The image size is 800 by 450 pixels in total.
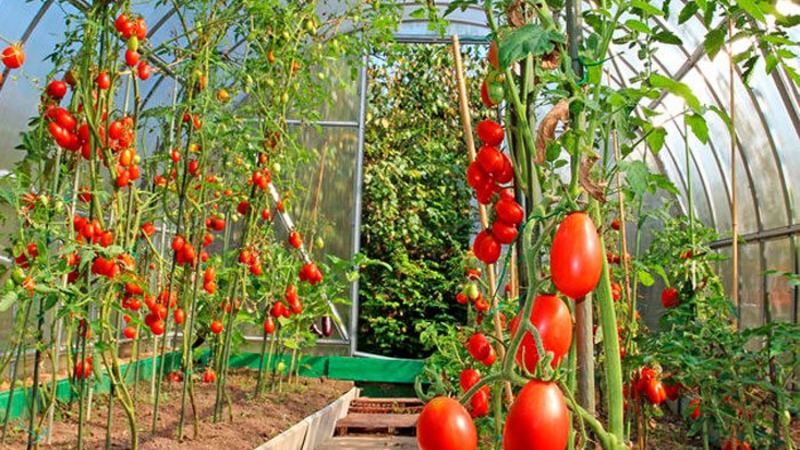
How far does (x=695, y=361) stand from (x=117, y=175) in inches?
71.9

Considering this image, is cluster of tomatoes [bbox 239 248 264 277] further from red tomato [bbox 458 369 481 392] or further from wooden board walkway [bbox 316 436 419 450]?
red tomato [bbox 458 369 481 392]

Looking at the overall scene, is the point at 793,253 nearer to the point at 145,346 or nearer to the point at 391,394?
the point at 391,394

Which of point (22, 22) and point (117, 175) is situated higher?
point (22, 22)

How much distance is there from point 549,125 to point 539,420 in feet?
1.37

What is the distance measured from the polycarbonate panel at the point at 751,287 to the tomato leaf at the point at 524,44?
399cm

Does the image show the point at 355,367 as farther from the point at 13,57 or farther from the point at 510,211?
the point at 510,211

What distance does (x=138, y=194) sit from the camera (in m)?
3.22

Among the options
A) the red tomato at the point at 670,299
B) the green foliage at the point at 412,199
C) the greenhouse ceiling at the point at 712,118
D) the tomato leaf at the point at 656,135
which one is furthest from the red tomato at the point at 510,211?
the green foliage at the point at 412,199

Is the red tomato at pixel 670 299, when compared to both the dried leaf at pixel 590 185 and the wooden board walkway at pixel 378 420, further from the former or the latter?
the dried leaf at pixel 590 185

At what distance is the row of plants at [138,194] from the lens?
7.43 ft

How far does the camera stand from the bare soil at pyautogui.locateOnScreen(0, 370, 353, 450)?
308 centimetres

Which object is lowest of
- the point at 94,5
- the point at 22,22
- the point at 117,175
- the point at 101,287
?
the point at 101,287

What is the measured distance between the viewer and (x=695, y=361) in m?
2.10

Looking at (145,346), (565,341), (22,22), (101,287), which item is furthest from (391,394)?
(565,341)
